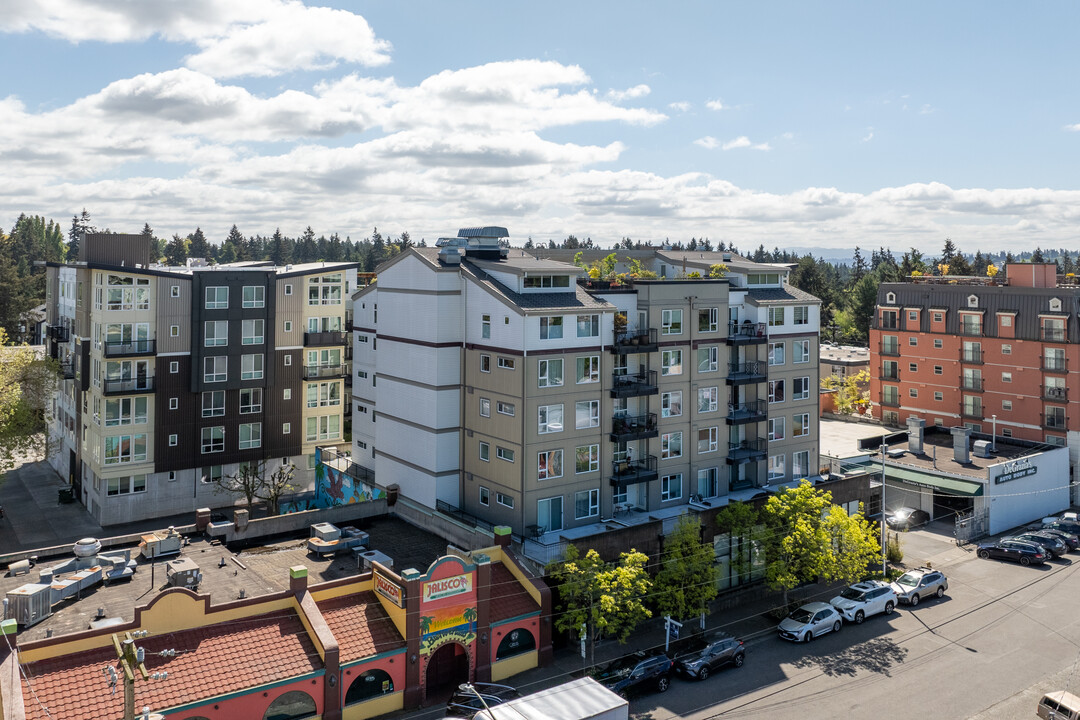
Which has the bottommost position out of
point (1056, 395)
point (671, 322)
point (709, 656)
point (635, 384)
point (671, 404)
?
point (709, 656)

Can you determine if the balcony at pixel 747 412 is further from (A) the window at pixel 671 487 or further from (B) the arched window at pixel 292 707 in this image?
(B) the arched window at pixel 292 707

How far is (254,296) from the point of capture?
6488 cm

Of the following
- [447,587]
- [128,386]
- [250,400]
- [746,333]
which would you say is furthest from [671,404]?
[128,386]

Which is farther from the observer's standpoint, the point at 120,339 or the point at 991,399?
the point at 991,399

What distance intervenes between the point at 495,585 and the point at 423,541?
9053mm

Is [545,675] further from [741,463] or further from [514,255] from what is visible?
[514,255]

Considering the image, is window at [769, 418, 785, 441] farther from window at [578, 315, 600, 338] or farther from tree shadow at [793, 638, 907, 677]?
window at [578, 315, 600, 338]

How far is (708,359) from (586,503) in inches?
518

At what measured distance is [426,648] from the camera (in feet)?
120

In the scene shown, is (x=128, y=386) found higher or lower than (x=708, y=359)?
lower

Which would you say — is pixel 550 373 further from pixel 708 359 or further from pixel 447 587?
pixel 447 587

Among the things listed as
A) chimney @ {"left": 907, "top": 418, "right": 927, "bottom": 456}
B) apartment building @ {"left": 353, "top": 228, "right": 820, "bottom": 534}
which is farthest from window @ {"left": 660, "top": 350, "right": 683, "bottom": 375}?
chimney @ {"left": 907, "top": 418, "right": 927, "bottom": 456}

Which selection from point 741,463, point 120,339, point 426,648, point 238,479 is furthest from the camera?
point 238,479

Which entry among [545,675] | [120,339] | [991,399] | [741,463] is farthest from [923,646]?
[120,339]
